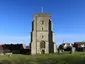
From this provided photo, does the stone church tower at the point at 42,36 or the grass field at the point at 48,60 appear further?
the stone church tower at the point at 42,36

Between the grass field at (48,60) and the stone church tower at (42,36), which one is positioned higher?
the stone church tower at (42,36)

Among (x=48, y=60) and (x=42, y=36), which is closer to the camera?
(x=48, y=60)

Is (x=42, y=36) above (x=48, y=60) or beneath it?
above

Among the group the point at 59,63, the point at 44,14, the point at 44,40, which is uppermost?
the point at 44,14

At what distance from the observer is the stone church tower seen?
402ft

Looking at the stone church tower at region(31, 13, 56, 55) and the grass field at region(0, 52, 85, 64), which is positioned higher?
the stone church tower at region(31, 13, 56, 55)

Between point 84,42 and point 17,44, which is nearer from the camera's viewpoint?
point 17,44

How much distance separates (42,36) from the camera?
123125 millimetres

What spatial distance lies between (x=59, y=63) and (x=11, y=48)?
93.6m

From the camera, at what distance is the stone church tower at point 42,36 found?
402 ft

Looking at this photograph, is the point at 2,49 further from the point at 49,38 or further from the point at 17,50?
the point at 49,38

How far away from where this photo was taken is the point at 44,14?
4899 inches

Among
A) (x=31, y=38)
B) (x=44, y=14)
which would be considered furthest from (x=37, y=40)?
(x=44, y=14)

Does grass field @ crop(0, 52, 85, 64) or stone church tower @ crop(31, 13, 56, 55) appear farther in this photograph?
stone church tower @ crop(31, 13, 56, 55)
